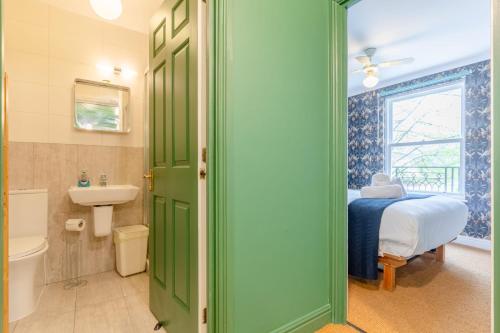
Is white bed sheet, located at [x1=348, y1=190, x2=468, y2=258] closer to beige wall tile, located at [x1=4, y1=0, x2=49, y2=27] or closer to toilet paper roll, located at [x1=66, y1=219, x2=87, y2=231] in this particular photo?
toilet paper roll, located at [x1=66, y1=219, x2=87, y2=231]

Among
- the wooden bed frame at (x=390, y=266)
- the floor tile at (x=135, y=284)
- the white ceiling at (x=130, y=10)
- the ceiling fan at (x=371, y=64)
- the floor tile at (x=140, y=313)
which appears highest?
the white ceiling at (x=130, y=10)

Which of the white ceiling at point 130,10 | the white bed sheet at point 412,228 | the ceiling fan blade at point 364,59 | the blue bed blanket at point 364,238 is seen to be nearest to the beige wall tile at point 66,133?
the white ceiling at point 130,10

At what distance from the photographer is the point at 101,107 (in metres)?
2.54

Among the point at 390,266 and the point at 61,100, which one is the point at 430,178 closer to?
the point at 390,266

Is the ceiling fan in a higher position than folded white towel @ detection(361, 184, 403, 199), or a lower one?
higher

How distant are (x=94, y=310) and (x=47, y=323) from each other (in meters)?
0.27

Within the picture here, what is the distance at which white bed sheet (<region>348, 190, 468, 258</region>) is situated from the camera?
2.02 metres

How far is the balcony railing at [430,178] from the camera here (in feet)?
12.6

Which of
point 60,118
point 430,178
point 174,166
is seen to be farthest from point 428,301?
point 60,118

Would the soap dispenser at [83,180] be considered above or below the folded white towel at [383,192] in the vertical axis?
above

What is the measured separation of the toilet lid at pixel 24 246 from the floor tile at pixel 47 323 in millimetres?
459

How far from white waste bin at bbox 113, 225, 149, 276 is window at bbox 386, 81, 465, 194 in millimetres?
4367

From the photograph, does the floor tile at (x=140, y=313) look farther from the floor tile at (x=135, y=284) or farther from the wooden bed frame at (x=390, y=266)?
the wooden bed frame at (x=390, y=266)

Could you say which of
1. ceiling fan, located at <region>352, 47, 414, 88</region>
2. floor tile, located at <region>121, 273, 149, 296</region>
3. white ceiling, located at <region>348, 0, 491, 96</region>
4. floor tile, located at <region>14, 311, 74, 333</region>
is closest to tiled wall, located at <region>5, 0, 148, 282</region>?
floor tile, located at <region>121, 273, 149, 296</region>
